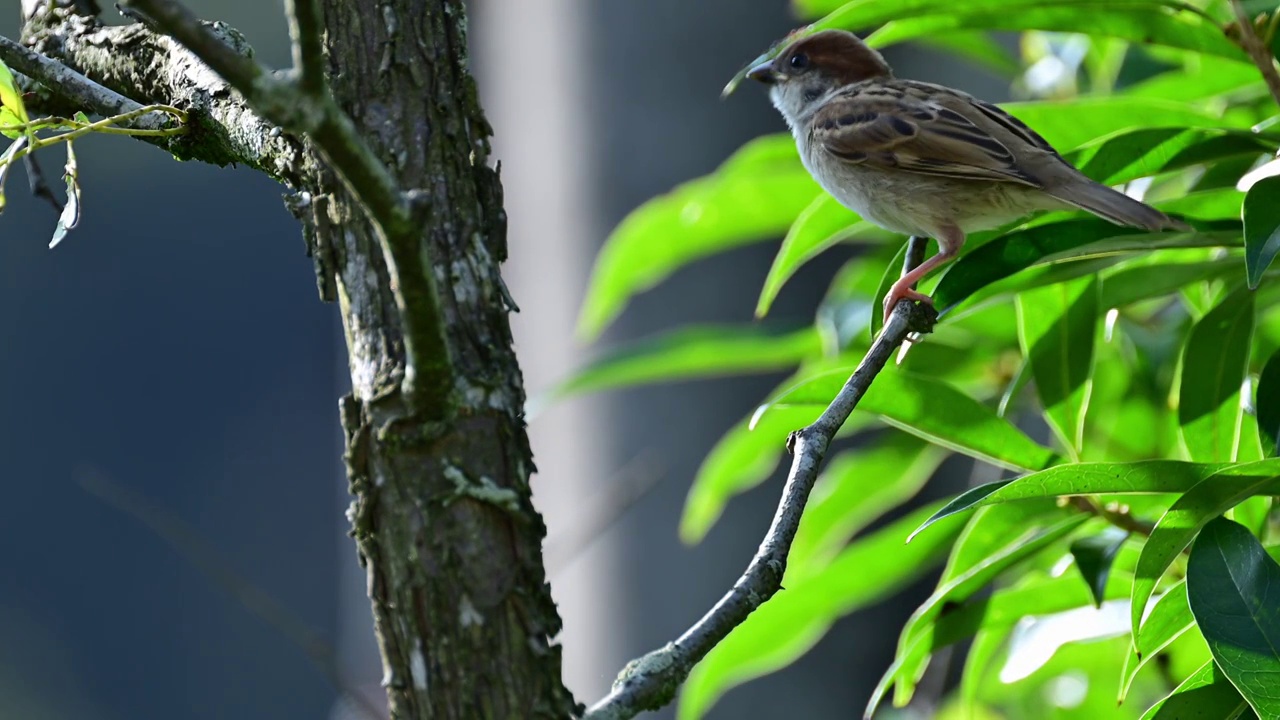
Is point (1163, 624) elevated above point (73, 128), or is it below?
below

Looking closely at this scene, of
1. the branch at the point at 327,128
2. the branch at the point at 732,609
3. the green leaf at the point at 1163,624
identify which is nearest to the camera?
the branch at the point at 327,128

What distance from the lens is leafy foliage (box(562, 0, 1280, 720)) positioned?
147 cm

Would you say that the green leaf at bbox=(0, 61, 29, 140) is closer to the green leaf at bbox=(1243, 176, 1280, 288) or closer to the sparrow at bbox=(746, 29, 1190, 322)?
the sparrow at bbox=(746, 29, 1190, 322)

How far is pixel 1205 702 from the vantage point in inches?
56.9

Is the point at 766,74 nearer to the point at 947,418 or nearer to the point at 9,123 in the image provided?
the point at 947,418

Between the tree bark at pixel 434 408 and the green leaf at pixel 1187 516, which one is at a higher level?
the tree bark at pixel 434 408

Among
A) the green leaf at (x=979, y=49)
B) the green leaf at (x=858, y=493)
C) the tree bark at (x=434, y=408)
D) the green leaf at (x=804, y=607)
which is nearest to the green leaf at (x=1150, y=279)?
the green leaf at (x=804, y=607)

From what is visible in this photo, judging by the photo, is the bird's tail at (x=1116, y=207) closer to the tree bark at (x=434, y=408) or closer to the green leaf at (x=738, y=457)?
the green leaf at (x=738, y=457)

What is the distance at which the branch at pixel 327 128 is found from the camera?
0.87m

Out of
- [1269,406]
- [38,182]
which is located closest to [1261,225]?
[1269,406]

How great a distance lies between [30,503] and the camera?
7.70 m

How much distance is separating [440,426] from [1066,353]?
3.69ft

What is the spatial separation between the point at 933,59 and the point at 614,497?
322 centimetres

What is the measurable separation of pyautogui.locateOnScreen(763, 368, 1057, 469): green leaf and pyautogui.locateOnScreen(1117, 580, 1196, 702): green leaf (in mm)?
346
